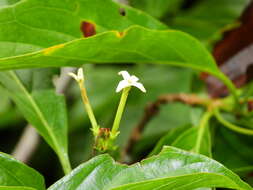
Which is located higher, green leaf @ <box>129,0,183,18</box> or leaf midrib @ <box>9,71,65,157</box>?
green leaf @ <box>129,0,183,18</box>

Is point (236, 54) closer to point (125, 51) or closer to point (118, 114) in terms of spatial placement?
point (125, 51)

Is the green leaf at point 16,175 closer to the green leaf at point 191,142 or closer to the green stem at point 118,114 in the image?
the green stem at point 118,114

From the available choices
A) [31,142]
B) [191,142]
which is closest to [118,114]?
[191,142]

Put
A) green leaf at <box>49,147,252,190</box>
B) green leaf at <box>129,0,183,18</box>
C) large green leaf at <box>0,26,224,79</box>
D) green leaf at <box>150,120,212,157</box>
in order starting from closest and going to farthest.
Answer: green leaf at <box>49,147,252,190</box>, large green leaf at <box>0,26,224,79</box>, green leaf at <box>150,120,212,157</box>, green leaf at <box>129,0,183,18</box>

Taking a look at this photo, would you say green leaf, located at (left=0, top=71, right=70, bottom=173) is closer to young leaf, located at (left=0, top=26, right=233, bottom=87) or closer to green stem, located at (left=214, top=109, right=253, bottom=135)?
young leaf, located at (left=0, top=26, right=233, bottom=87)

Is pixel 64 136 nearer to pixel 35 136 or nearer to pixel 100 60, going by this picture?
pixel 100 60

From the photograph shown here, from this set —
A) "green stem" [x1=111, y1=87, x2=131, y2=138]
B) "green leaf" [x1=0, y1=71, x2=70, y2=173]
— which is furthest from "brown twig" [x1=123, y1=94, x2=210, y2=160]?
"green stem" [x1=111, y1=87, x2=131, y2=138]
